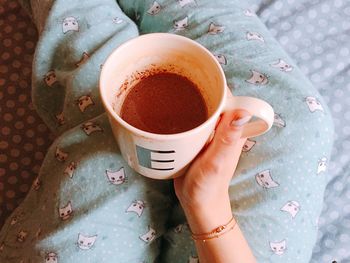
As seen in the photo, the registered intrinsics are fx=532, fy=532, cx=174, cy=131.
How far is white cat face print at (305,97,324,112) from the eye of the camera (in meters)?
0.67

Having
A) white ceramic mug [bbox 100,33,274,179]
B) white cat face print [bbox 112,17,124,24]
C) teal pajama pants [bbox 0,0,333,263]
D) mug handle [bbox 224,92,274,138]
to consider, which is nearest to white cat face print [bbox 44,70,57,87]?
teal pajama pants [bbox 0,0,333,263]

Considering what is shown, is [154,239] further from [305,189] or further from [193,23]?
[193,23]

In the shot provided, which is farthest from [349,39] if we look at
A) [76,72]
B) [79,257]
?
[79,257]

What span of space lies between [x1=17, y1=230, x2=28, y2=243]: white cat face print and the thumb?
0.99 feet

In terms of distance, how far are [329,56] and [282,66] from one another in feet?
0.82

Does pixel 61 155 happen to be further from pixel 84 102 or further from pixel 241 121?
pixel 241 121

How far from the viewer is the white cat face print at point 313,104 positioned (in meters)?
0.67

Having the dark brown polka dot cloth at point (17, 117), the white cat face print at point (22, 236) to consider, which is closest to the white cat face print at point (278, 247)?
the white cat face print at point (22, 236)

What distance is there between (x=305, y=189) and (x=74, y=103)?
310 millimetres

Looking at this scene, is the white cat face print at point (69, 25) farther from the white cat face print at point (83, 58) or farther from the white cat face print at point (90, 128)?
the white cat face print at point (90, 128)

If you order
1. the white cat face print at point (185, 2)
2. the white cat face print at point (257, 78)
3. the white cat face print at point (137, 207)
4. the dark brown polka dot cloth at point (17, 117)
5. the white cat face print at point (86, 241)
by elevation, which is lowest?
the dark brown polka dot cloth at point (17, 117)

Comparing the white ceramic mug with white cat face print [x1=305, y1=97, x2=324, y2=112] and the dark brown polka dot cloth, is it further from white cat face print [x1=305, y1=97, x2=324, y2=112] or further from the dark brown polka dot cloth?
the dark brown polka dot cloth

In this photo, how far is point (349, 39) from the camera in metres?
0.95

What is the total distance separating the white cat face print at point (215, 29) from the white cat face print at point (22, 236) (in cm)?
37
